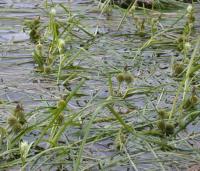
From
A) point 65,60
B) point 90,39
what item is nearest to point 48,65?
point 65,60

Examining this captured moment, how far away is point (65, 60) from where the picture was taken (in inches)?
107

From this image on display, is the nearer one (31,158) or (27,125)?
(31,158)

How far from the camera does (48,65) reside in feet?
8.80

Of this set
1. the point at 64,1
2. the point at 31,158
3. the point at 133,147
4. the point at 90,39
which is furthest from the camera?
the point at 64,1

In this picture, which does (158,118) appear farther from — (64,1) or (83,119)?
(64,1)

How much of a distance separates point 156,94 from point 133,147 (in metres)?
0.52

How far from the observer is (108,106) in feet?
5.79

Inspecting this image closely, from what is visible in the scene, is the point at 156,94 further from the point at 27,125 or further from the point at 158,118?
the point at 27,125

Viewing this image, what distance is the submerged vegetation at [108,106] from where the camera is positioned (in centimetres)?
184

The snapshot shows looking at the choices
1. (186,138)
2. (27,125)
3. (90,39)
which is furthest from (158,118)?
(90,39)

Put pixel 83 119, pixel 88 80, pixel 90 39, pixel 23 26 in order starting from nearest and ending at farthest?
pixel 83 119 < pixel 88 80 < pixel 90 39 < pixel 23 26

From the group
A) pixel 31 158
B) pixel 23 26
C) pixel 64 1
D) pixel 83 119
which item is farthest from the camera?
pixel 64 1

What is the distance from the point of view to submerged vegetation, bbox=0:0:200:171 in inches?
72.6

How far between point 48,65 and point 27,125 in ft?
2.47
